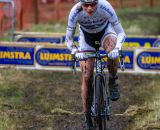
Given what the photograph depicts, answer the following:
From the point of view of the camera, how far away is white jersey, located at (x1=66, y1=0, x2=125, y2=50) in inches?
304

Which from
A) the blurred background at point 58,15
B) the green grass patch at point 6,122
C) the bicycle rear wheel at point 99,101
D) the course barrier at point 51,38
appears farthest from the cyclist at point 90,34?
the blurred background at point 58,15

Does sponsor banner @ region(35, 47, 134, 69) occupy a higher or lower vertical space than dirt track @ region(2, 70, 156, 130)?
higher

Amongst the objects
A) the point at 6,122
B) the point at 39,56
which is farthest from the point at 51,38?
the point at 6,122

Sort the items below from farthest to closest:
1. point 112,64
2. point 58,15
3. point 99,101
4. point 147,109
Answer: point 58,15, point 147,109, point 112,64, point 99,101

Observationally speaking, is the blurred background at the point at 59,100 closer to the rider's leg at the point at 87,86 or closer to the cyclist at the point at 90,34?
the rider's leg at the point at 87,86

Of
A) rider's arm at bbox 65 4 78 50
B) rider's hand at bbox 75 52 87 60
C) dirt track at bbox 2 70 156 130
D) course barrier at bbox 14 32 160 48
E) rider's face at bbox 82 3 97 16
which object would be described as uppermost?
rider's face at bbox 82 3 97 16

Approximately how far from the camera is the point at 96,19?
25.7 feet

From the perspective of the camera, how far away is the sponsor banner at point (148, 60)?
12812mm

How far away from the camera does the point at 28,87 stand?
37.7ft

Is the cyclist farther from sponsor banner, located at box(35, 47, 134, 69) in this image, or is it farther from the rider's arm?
sponsor banner, located at box(35, 47, 134, 69)

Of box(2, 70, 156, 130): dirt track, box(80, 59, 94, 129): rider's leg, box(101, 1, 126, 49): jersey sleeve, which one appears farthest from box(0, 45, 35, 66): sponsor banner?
box(101, 1, 126, 49): jersey sleeve

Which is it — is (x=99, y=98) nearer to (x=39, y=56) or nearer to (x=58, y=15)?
(x=39, y=56)

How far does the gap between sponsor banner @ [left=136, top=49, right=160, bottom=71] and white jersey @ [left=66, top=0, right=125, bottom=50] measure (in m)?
5.00

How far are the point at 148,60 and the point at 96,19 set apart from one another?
207 inches
